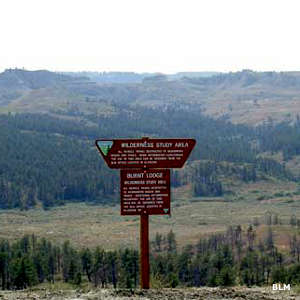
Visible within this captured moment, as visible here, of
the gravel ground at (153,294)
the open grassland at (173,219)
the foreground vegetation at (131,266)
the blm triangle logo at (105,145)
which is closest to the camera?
the gravel ground at (153,294)

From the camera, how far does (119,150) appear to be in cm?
2036

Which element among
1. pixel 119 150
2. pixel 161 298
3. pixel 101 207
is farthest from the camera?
pixel 101 207

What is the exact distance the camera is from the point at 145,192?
20531mm

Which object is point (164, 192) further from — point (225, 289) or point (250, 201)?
point (250, 201)

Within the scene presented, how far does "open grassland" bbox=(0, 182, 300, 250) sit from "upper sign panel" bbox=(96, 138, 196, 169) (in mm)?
73191

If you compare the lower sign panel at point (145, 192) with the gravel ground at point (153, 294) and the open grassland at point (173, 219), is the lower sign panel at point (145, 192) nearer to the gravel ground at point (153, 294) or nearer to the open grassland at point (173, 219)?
the gravel ground at point (153, 294)

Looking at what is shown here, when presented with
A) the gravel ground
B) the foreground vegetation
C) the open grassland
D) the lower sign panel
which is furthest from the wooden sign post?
the open grassland

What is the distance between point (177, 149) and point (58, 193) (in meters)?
148

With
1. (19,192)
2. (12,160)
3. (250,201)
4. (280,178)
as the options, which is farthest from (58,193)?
(280,178)

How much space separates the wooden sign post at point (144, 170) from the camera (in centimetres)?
2036

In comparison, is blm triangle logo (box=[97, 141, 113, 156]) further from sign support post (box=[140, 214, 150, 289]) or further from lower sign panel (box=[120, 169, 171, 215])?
sign support post (box=[140, 214, 150, 289])

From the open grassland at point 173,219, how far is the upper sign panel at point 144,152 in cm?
7319

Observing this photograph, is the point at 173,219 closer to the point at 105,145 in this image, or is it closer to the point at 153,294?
the point at 105,145

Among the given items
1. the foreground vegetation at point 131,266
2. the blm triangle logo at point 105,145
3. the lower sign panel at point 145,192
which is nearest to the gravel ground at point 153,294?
the lower sign panel at point 145,192
